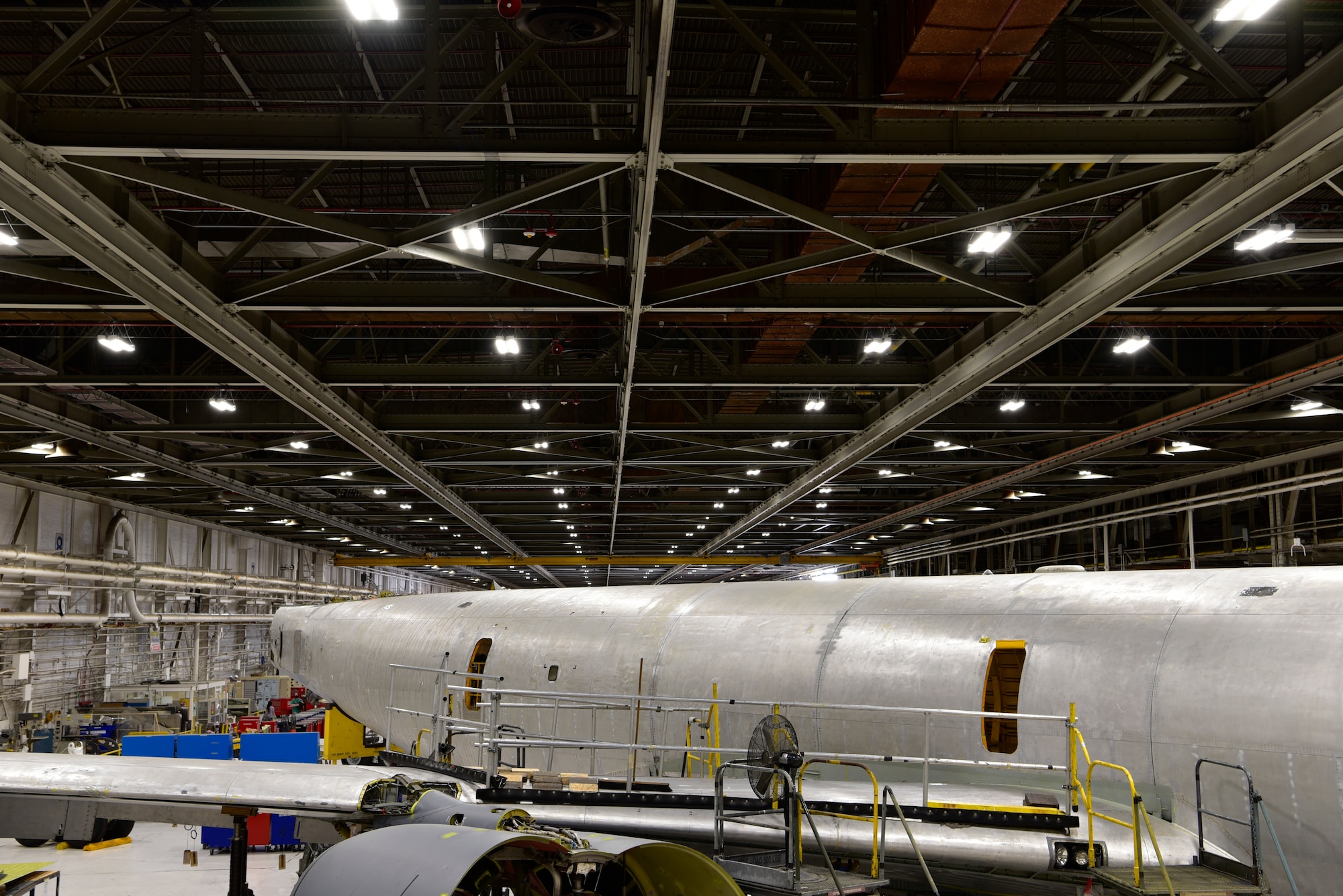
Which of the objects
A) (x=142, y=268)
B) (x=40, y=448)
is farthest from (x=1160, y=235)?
(x=40, y=448)

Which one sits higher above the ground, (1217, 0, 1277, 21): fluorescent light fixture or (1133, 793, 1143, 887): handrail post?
(1217, 0, 1277, 21): fluorescent light fixture

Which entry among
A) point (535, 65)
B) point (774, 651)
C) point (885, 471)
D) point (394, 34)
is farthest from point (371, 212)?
point (885, 471)

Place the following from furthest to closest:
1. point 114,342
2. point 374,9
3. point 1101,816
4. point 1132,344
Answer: point 1132,344 → point 114,342 → point 374,9 → point 1101,816

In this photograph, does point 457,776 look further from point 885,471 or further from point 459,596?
point 885,471

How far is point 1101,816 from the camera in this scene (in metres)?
10.1

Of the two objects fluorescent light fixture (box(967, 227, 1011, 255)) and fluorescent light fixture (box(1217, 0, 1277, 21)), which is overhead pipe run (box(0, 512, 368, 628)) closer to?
fluorescent light fixture (box(967, 227, 1011, 255))

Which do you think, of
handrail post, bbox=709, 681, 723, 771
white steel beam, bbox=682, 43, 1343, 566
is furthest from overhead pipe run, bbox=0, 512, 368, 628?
white steel beam, bbox=682, 43, 1343, 566

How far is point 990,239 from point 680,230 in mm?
6948

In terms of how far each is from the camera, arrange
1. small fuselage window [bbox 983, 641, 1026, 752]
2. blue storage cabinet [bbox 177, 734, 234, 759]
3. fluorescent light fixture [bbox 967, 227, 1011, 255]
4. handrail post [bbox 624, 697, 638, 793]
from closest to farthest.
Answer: handrail post [bbox 624, 697, 638, 793] → small fuselage window [bbox 983, 641, 1026, 752] → fluorescent light fixture [bbox 967, 227, 1011, 255] → blue storage cabinet [bbox 177, 734, 234, 759]

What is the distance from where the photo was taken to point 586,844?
8.66 metres

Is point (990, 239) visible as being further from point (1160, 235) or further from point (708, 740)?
point (708, 740)

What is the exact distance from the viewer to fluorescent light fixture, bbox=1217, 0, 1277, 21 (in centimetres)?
1053

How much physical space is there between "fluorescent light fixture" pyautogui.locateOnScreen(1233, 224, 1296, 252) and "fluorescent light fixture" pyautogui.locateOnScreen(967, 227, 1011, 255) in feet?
13.4

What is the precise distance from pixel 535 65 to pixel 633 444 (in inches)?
949
